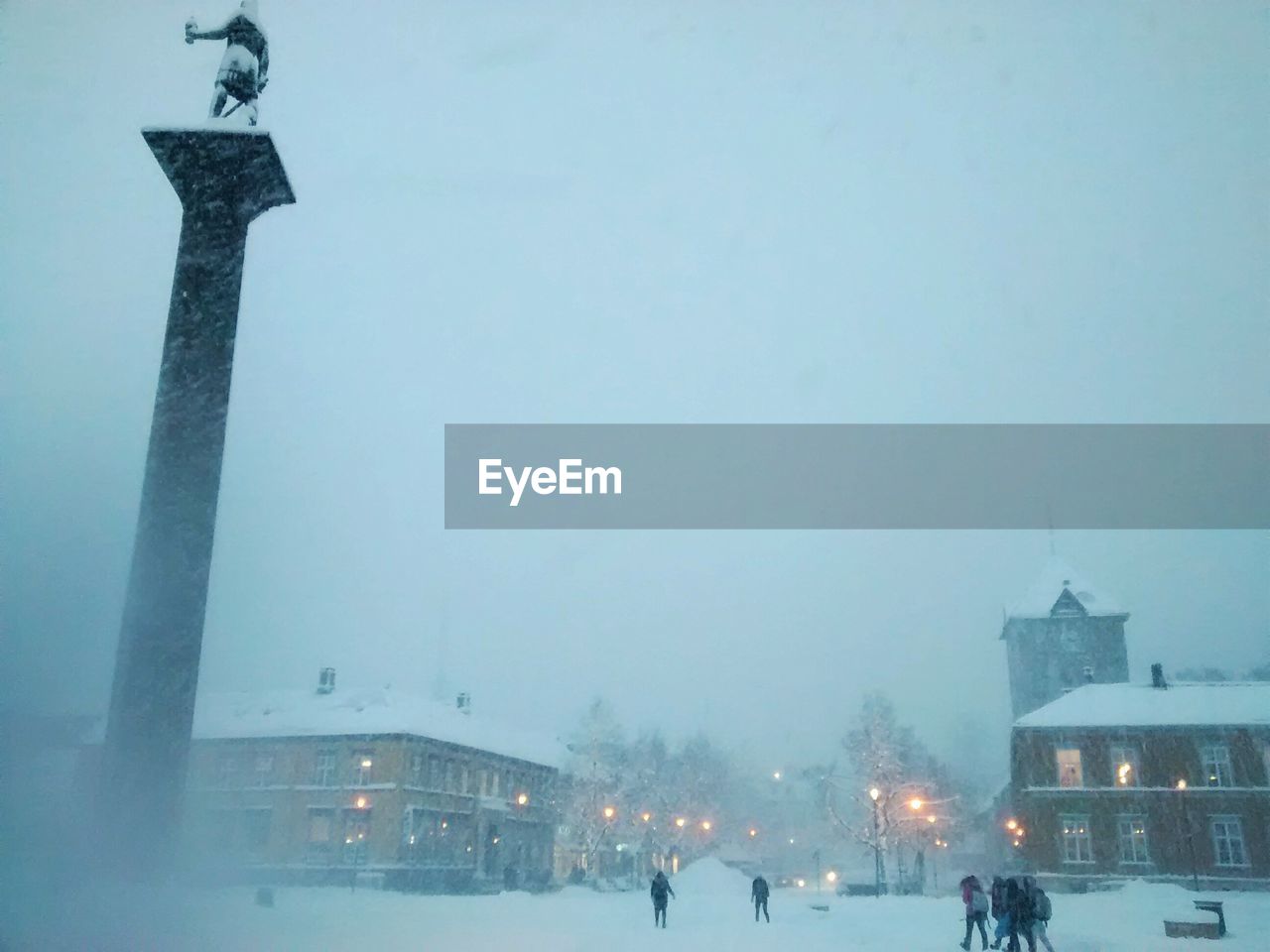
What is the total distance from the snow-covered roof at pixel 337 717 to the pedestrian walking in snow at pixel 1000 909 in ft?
97.0

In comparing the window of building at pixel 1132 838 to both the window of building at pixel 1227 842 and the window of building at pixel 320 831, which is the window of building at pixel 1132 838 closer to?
Answer: the window of building at pixel 1227 842

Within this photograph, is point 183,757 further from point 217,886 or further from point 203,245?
point 203,245

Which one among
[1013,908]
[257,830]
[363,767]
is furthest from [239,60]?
[363,767]

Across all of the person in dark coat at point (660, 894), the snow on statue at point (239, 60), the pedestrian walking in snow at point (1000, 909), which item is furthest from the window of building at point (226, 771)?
the pedestrian walking in snow at point (1000, 909)

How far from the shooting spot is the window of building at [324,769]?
136ft

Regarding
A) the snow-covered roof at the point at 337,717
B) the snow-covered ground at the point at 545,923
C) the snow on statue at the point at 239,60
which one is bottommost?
the snow-covered ground at the point at 545,923

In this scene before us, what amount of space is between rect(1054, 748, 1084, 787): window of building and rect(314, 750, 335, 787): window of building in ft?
101

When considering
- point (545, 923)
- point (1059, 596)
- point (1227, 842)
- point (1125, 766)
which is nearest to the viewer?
point (545, 923)

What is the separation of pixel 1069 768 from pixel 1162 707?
5.05 meters

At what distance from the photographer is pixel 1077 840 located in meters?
41.3

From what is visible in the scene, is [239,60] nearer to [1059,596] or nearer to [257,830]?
[257,830]

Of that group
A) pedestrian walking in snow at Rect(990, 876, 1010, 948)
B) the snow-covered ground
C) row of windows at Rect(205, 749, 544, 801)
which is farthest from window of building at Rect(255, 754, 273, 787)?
pedestrian walking in snow at Rect(990, 876, 1010, 948)

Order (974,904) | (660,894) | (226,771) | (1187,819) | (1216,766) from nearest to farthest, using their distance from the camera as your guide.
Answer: (974,904), (660,894), (226,771), (1187,819), (1216,766)

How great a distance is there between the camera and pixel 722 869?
52875mm
